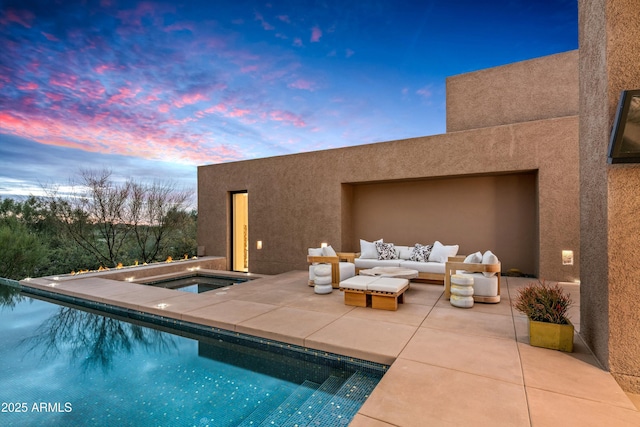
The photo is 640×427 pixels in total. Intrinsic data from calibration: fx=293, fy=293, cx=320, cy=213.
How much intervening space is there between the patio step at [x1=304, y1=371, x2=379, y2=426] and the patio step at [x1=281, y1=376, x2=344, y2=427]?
0.14ft

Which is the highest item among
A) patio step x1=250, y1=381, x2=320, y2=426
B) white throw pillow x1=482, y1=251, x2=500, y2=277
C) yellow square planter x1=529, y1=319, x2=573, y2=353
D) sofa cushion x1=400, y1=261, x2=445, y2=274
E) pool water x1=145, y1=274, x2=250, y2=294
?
white throw pillow x1=482, y1=251, x2=500, y2=277

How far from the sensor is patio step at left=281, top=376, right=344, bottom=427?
7.34ft

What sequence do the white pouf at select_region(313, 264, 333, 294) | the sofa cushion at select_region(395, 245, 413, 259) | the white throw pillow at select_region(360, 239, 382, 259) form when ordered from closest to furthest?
the white pouf at select_region(313, 264, 333, 294) < the sofa cushion at select_region(395, 245, 413, 259) < the white throw pillow at select_region(360, 239, 382, 259)

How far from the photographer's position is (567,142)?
6.02 m

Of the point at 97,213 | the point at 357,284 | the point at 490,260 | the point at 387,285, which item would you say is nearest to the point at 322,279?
the point at 357,284

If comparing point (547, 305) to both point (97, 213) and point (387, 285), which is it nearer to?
point (387, 285)

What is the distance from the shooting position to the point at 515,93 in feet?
24.1

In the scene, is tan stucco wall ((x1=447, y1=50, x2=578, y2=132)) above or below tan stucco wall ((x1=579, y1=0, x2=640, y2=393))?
above

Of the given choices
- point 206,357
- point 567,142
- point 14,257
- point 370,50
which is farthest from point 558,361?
point 14,257

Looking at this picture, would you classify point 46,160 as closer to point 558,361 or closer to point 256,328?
point 256,328

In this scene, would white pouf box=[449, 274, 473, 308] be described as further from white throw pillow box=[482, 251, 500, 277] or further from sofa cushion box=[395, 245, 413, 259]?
sofa cushion box=[395, 245, 413, 259]

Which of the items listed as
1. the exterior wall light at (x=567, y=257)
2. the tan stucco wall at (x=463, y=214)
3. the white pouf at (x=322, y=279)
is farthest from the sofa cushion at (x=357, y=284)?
the exterior wall light at (x=567, y=257)

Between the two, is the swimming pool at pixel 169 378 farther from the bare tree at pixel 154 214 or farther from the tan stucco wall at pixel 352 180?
the bare tree at pixel 154 214

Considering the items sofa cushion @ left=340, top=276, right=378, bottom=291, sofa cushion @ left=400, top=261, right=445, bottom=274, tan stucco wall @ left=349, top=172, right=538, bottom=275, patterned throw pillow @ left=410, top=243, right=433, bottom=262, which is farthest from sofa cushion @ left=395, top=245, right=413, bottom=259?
sofa cushion @ left=340, top=276, right=378, bottom=291
